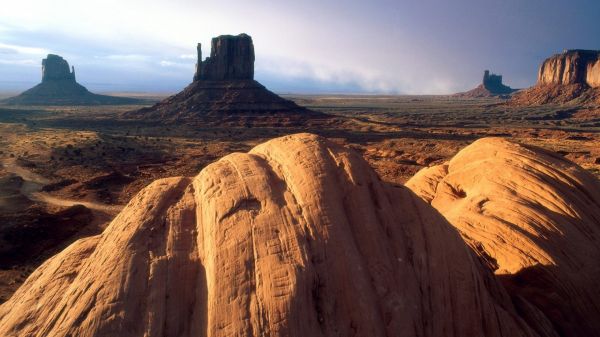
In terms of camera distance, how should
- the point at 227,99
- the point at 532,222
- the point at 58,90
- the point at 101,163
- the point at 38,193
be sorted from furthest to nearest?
the point at 58,90, the point at 227,99, the point at 101,163, the point at 38,193, the point at 532,222

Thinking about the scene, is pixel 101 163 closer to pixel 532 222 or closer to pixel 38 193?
pixel 38 193

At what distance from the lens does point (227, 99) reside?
9450 centimetres

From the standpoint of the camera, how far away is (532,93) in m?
147

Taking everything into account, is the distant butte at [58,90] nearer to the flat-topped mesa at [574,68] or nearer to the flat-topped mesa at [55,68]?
the flat-topped mesa at [55,68]

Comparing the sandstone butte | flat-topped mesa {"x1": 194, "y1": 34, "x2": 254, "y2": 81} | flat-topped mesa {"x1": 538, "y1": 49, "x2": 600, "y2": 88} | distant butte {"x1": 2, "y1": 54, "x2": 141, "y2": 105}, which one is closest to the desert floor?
the sandstone butte

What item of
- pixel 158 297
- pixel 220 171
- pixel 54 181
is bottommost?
pixel 54 181

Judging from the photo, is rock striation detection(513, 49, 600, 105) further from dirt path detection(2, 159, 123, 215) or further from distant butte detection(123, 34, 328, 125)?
dirt path detection(2, 159, 123, 215)

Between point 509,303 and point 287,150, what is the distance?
15.8ft

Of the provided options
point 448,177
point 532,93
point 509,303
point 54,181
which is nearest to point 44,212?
point 54,181

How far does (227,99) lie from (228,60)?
14.9 metres

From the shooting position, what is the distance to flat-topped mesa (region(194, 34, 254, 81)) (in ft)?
336

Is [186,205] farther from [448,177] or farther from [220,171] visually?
[448,177]

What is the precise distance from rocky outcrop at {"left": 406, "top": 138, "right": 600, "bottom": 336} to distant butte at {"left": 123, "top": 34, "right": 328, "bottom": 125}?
68.6 m

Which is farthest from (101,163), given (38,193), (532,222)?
(532,222)
